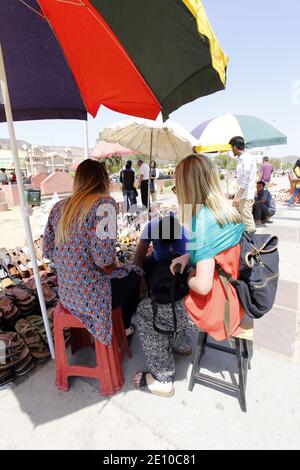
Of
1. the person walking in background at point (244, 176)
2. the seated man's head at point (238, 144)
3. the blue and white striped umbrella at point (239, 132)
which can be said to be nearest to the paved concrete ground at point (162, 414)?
the person walking in background at point (244, 176)

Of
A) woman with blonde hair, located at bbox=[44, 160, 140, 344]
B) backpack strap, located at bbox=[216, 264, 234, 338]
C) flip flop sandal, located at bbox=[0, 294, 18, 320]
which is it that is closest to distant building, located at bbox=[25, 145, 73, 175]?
flip flop sandal, located at bbox=[0, 294, 18, 320]

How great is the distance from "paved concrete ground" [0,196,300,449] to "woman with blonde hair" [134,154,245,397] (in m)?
0.59

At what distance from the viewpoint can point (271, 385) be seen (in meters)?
1.92

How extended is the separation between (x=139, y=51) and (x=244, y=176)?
398cm

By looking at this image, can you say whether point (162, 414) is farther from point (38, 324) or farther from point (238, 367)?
point (38, 324)

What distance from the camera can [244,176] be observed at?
493 cm

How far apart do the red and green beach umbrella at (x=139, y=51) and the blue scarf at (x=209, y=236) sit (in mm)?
710

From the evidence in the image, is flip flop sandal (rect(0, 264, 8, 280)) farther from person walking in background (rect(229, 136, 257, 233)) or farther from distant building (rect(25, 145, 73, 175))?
distant building (rect(25, 145, 73, 175))

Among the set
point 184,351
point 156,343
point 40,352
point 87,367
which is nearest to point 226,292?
point 156,343

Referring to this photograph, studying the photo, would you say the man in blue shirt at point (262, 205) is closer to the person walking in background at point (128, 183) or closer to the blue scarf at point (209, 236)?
the person walking in background at point (128, 183)

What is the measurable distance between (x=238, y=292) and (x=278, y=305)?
179 cm

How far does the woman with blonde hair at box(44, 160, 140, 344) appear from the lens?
1.59 m

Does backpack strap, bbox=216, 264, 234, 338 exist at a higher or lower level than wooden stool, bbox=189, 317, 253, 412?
higher

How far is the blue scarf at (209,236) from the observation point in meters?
1.44
